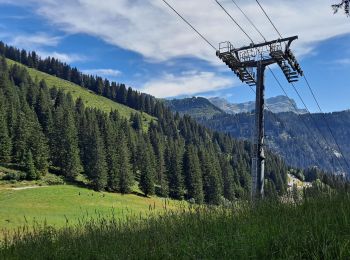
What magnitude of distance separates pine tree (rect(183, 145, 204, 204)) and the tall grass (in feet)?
350

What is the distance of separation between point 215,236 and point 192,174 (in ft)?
380

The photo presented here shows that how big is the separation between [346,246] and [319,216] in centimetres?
116

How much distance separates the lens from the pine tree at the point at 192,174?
4567 inches

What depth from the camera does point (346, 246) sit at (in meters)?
4.65

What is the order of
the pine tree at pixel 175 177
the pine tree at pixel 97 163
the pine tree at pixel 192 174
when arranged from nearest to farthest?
the pine tree at pixel 97 163 → the pine tree at pixel 192 174 → the pine tree at pixel 175 177

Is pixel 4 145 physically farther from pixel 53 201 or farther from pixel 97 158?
pixel 53 201

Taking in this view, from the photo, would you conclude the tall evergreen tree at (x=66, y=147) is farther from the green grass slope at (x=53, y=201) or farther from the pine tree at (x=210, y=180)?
the pine tree at (x=210, y=180)


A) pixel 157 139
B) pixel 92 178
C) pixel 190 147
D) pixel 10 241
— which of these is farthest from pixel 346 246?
pixel 157 139

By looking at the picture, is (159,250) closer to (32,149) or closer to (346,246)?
(346,246)

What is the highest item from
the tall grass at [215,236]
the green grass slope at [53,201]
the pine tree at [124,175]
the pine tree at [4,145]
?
the pine tree at [4,145]

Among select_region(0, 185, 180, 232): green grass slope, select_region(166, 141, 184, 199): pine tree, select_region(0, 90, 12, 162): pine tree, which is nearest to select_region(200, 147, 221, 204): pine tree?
select_region(166, 141, 184, 199): pine tree

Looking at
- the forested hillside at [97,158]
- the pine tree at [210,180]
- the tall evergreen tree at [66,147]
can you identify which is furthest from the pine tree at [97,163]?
the pine tree at [210,180]

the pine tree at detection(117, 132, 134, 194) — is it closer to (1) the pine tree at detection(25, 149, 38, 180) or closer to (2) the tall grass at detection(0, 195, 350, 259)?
(1) the pine tree at detection(25, 149, 38, 180)

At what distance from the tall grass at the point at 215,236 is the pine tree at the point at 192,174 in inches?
4201
